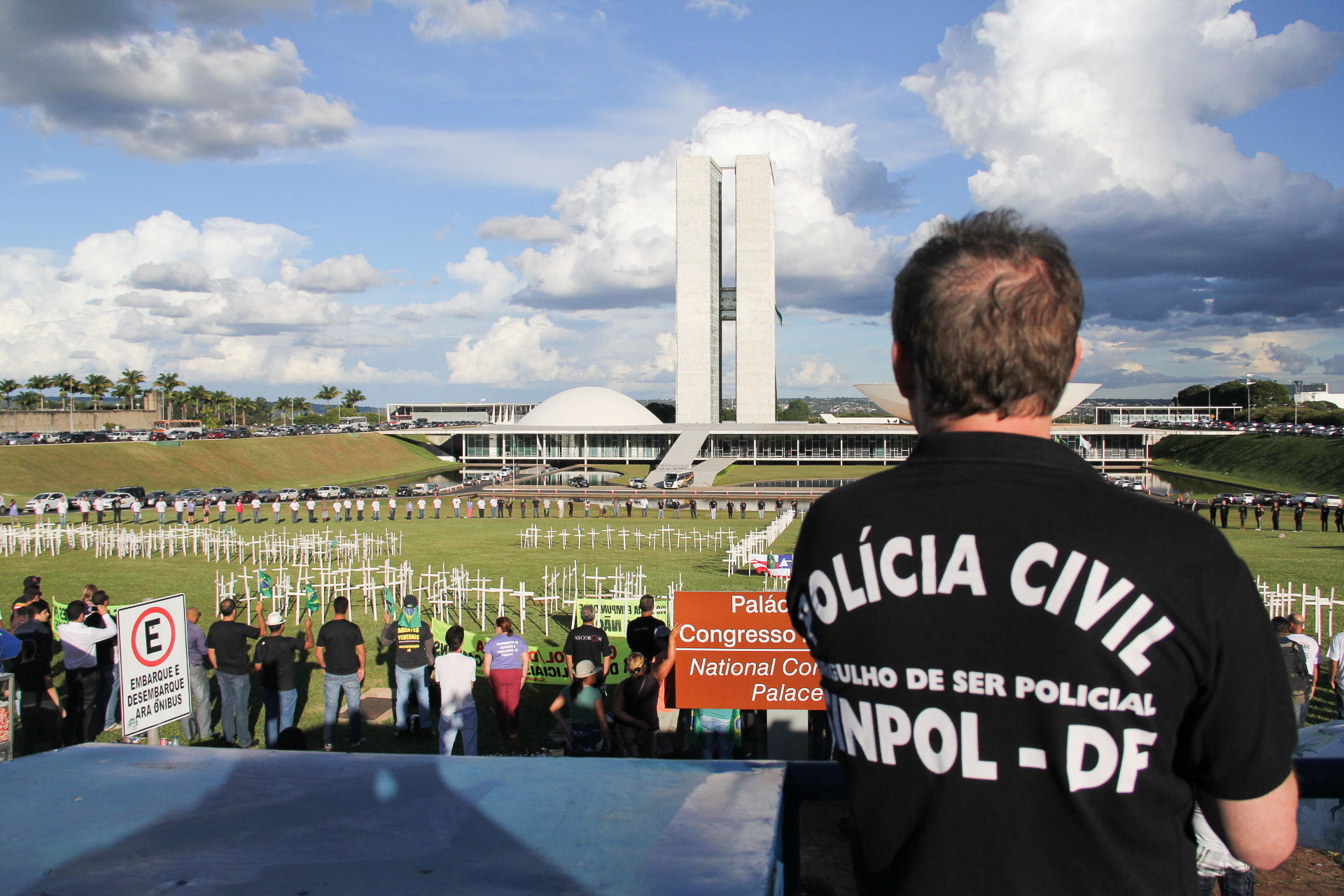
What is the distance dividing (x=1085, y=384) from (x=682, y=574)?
77.4 feet

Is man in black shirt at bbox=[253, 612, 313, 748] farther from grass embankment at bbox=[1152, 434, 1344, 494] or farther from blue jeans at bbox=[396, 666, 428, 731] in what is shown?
grass embankment at bbox=[1152, 434, 1344, 494]

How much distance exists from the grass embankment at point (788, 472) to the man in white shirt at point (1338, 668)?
216 feet

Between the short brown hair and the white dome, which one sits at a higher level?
the white dome

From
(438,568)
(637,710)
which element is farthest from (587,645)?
(438,568)

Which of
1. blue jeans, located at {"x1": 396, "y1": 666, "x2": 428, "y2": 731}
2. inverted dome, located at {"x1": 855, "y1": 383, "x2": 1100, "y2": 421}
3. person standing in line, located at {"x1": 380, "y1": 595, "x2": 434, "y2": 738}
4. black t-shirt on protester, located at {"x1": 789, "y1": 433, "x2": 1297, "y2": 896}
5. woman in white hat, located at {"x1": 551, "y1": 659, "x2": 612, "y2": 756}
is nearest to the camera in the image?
black t-shirt on protester, located at {"x1": 789, "y1": 433, "x2": 1297, "y2": 896}

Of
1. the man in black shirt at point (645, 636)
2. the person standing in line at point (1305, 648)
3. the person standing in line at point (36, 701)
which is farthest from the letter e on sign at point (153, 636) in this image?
the person standing in line at point (1305, 648)

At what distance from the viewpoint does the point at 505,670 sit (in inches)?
414

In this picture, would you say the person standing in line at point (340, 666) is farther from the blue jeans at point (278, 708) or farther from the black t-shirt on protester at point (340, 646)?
the blue jeans at point (278, 708)

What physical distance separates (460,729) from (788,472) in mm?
75380

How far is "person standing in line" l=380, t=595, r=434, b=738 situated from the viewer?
11.1 metres


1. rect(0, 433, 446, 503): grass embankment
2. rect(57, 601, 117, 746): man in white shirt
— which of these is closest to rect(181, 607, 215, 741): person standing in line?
rect(57, 601, 117, 746): man in white shirt

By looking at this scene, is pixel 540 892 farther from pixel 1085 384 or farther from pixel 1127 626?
pixel 1085 384

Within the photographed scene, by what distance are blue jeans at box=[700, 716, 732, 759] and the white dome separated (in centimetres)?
9680

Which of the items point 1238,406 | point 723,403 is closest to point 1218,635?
point 723,403
